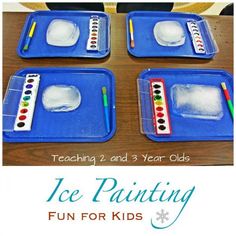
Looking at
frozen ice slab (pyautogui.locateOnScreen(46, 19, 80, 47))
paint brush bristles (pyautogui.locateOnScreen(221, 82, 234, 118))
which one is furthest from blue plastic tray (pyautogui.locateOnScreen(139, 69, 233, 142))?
frozen ice slab (pyautogui.locateOnScreen(46, 19, 80, 47))

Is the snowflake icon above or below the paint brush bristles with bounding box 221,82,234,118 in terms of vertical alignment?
below

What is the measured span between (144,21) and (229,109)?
1.15 feet

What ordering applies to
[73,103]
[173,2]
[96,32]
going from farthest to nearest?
[173,2] → [96,32] → [73,103]

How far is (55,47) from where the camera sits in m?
0.77

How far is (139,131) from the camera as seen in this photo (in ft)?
2.00

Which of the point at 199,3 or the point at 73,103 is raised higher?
the point at 199,3

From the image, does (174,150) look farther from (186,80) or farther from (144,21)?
(144,21)

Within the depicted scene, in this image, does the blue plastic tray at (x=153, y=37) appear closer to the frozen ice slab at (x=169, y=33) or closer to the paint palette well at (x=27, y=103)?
the frozen ice slab at (x=169, y=33)

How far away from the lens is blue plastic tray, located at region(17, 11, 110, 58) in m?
0.75

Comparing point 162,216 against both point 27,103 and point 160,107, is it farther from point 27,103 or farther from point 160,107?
point 27,103

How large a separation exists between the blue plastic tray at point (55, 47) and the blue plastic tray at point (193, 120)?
154 mm

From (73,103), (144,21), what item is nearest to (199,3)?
(144,21)

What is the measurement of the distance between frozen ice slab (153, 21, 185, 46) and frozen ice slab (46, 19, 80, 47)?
0.65 ft

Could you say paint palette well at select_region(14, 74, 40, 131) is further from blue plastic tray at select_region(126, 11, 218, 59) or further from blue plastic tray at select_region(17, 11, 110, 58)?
blue plastic tray at select_region(126, 11, 218, 59)
